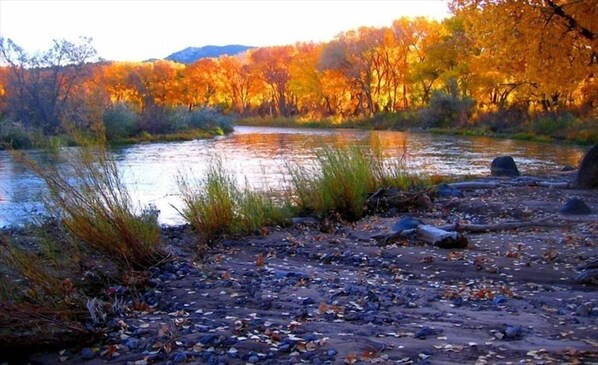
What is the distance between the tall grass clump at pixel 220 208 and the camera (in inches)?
401

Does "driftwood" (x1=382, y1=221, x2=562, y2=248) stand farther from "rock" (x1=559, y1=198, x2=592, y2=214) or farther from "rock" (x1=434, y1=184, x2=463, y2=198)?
"rock" (x1=434, y1=184, x2=463, y2=198)

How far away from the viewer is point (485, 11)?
14.8 meters

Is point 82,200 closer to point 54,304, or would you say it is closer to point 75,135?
point 75,135

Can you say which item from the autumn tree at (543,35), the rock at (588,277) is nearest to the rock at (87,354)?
the rock at (588,277)

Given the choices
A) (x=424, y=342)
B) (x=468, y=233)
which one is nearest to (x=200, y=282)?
(x=424, y=342)

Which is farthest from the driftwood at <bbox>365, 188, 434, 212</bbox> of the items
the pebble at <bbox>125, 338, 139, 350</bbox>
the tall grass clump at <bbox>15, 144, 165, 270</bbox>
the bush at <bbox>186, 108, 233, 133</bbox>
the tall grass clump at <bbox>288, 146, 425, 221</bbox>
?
the bush at <bbox>186, 108, 233, 133</bbox>

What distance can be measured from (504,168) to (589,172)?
15.2 feet

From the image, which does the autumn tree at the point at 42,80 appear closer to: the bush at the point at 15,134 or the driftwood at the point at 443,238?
the bush at the point at 15,134

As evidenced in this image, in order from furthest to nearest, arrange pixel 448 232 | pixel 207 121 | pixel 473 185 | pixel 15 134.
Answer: pixel 207 121 → pixel 15 134 → pixel 473 185 → pixel 448 232

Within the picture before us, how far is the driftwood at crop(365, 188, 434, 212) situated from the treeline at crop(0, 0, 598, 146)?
16.3ft

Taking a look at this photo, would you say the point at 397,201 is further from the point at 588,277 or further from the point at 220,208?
Answer: the point at 588,277

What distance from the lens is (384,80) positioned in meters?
71.3

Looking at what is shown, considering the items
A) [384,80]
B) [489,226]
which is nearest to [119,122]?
[489,226]

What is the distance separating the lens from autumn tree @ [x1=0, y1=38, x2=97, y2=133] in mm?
42875
